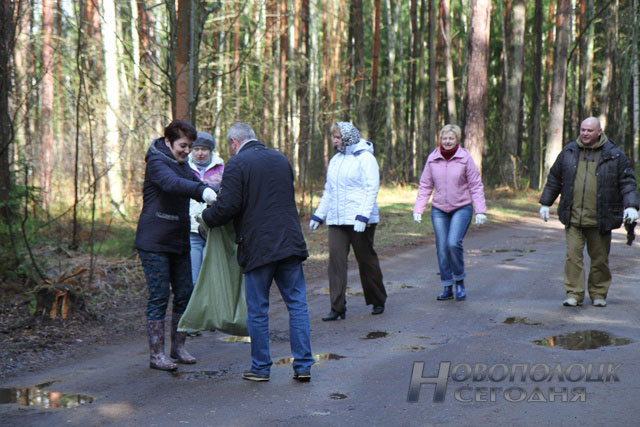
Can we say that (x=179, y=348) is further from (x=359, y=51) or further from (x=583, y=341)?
(x=359, y=51)

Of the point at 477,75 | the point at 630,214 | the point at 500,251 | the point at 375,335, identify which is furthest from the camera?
the point at 477,75

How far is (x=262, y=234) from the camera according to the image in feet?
18.4

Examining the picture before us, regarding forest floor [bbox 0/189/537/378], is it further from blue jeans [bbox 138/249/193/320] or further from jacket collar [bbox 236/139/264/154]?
jacket collar [bbox 236/139/264/154]

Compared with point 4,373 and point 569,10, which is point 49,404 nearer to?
point 4,373

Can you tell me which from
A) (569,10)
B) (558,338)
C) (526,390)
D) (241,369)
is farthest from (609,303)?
(569,10)

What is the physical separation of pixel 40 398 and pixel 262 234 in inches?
78.0

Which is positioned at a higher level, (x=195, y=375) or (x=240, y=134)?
(x=240, y=134)

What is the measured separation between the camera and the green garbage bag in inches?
232

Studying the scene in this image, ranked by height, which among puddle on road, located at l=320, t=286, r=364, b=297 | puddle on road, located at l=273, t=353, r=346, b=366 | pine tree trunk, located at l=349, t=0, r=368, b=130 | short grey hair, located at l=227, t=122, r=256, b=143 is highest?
pine tree trunk, located at l=349, t=0, r=368, b=130

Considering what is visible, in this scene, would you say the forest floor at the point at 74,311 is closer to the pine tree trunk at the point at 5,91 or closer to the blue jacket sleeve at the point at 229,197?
the pine tree trunk at the point at 5,91

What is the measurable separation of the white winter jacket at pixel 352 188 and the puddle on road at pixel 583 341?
2.32 metres

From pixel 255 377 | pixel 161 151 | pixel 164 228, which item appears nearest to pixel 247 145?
pixel 161 151

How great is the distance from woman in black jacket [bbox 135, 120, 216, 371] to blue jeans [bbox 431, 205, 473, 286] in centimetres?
383

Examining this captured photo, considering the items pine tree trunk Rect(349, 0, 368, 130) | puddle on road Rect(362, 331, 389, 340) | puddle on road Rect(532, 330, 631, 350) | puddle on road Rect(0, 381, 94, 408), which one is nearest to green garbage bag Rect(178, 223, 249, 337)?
puddle on road Rect(0, 381, 94, 408)
